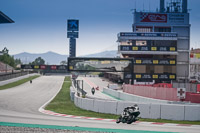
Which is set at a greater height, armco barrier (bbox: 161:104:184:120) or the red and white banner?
the red and white banner

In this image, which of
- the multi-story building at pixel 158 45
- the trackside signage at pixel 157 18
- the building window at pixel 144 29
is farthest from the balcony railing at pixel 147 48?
the trackside signage at pixel 157 18

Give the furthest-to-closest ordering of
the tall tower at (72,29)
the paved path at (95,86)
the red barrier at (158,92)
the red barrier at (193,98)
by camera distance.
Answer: the tall tower at (72,29)
the paved path at (95,86)
the red barrier at (158,92)
the red barrier at (193,98)

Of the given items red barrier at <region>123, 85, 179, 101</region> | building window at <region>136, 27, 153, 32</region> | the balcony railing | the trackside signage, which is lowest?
red barrier at <region>123, 85, 179, 101</region>

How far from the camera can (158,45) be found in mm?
62625

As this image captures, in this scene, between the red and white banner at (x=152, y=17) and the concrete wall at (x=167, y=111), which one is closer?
the concrete wall at (x=167, y=111)

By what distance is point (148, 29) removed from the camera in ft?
232

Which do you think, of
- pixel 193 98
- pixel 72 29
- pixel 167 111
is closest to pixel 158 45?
pixel 193 98

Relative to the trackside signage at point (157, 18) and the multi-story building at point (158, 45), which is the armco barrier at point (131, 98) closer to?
the multi-story building at point (158, 45)

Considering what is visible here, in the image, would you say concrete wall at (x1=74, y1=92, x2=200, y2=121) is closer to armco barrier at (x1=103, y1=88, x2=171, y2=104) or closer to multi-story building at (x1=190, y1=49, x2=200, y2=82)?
armco barrier at (x1=103, y1=88, x2=171, y2=104)

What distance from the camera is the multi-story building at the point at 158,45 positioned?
2328 inches

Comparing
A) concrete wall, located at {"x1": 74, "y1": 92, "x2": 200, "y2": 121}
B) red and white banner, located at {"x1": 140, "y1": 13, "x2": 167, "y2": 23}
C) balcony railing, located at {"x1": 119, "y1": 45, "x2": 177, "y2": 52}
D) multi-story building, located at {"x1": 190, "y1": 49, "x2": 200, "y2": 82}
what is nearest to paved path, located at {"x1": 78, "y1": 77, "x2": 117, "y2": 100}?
balcony railing, located at {"x1": 119, "y1": 45, "x2": 177, "y2": 52}

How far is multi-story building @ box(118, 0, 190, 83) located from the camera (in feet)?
194

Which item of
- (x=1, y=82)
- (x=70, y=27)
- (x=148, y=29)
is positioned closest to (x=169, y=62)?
(x=148, y=29)

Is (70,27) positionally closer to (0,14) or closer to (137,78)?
(137,78)
